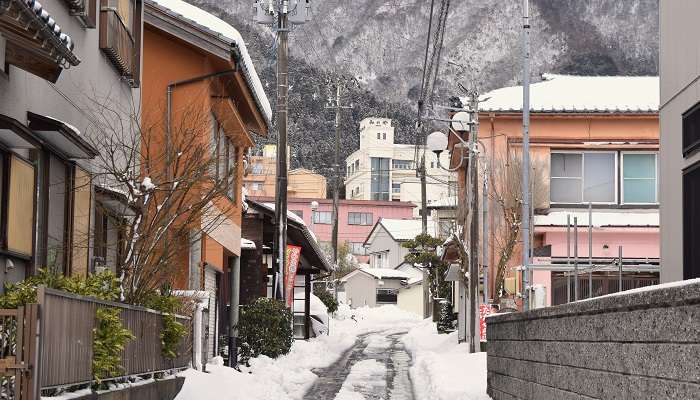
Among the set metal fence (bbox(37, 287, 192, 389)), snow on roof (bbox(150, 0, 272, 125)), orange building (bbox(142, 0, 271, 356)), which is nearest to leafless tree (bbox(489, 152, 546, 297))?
orange building (bbox(142, 0, 271, 356))

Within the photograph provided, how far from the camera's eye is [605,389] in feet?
34.1

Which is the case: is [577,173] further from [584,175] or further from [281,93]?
[281,93]

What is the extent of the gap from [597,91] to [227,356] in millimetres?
18792

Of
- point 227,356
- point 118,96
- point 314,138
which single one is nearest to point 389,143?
point 314,138

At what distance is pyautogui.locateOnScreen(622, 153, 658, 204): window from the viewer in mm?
36562

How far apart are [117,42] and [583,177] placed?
21.9 meters

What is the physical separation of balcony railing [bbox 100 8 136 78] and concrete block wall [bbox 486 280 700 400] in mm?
7245

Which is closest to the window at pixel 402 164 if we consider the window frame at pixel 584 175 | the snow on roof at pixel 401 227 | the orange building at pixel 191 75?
the snow on roof at pixel 401 227

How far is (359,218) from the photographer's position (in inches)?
4599

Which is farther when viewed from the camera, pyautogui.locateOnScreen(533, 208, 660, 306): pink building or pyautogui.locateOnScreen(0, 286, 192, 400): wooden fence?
pyautogui.locateOnScreen(533, 208, 660, 306): pink building

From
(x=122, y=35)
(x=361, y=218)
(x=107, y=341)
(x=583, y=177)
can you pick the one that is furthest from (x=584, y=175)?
(x=361, y=218)

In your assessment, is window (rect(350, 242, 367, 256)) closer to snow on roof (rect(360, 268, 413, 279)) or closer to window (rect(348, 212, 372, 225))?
window (rect(348, 212, 372, 225))

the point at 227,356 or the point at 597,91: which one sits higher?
the point at 597,91

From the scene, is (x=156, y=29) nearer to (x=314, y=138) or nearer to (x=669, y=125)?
(x=669, y=125)
